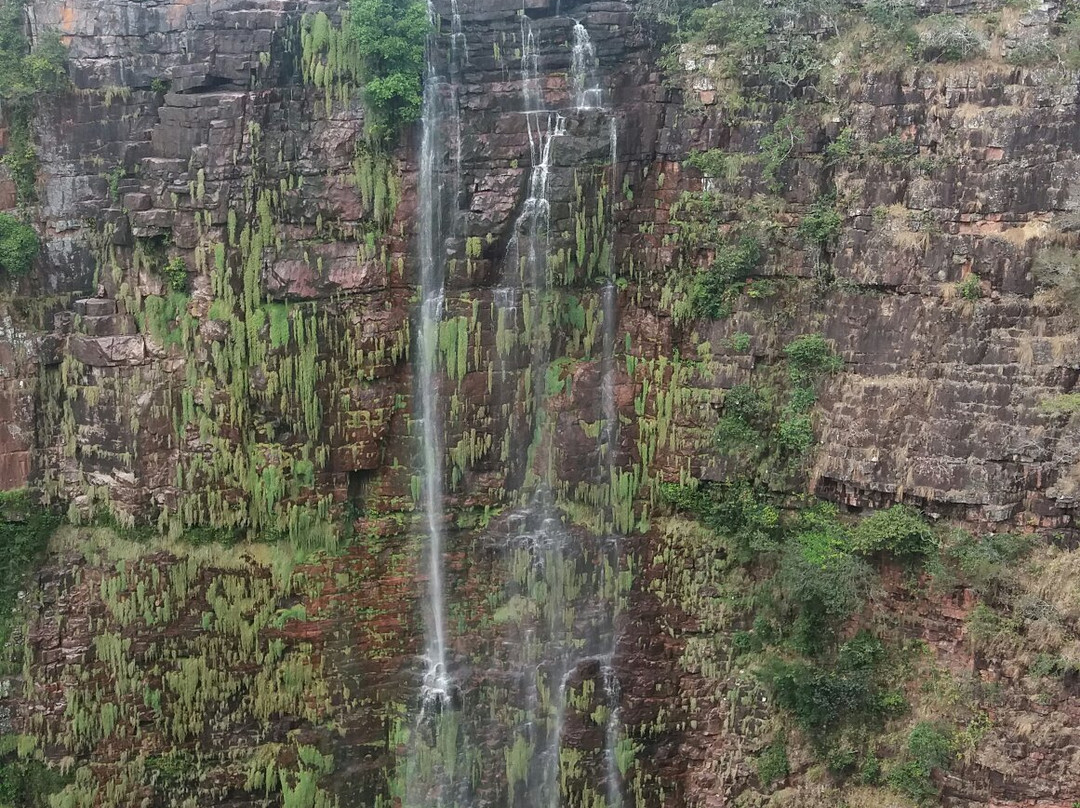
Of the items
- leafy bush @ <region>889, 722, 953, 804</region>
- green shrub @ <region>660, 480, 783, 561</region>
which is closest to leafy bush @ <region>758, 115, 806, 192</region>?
green shrub @ <region>660, 480, 783, 561</region>

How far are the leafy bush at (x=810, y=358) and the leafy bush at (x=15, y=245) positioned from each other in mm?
11711

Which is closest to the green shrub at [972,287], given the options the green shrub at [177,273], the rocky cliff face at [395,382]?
the rocky cliff face at [395,382]

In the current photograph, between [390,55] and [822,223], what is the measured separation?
22.9 feet

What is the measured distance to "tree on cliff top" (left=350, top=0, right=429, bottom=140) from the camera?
14164 millimetres

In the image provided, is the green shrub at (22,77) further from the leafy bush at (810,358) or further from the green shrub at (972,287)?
the green shrub at (972,287)

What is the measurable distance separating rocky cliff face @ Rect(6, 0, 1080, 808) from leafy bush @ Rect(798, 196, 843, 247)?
11 cm

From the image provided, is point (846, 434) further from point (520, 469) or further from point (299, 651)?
point (299, 651)

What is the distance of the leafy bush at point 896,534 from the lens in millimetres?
13609

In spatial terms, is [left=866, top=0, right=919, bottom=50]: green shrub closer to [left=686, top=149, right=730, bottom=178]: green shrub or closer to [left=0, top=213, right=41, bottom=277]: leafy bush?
[left=686, top=149, right=730, bottom=178]: green shrub

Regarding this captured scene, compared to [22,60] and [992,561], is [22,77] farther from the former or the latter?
[992,561]

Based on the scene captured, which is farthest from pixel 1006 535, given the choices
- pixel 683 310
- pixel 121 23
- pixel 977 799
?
pixel 121 23

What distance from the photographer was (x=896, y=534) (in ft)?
44.8

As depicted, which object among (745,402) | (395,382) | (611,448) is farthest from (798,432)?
(395,382)

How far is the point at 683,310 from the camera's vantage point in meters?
15.3
